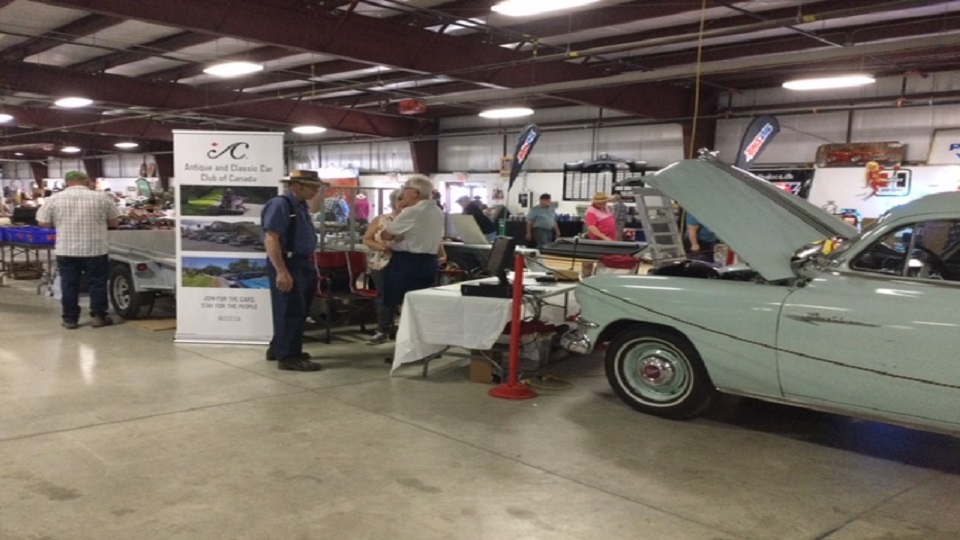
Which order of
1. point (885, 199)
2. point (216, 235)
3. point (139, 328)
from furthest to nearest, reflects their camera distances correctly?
point (885, 199) → point (139, 328) → point (216, 235)

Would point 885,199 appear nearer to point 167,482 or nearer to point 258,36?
point 258,36

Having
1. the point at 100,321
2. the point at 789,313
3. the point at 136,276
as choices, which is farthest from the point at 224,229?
the point at 789,313

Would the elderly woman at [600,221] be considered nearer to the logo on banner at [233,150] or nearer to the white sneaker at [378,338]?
the white sneaker at [378,338]

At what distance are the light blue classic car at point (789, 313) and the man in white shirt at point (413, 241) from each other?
70.5 inches

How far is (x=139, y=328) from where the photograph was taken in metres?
7.79

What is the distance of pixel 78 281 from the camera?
25.5ft

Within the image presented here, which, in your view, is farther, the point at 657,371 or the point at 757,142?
the point at 757,142

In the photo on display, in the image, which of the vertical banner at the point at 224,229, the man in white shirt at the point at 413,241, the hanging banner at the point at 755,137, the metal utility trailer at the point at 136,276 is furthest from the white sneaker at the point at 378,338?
the hanging banner at the point at 755,137

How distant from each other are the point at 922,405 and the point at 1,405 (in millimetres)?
5950

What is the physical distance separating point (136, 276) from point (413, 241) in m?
3.75

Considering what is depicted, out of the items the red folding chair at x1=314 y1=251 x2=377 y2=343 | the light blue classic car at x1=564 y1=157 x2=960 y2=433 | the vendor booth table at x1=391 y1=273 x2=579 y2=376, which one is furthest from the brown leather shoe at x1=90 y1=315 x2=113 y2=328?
the light blue classic car at x1=564 y1=157 x2=960 y2=433

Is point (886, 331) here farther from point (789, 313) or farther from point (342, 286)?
point (342, 286)

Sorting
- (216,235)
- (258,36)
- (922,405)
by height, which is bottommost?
(922,405)

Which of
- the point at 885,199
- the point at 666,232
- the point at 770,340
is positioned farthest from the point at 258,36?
the point at 885,199
